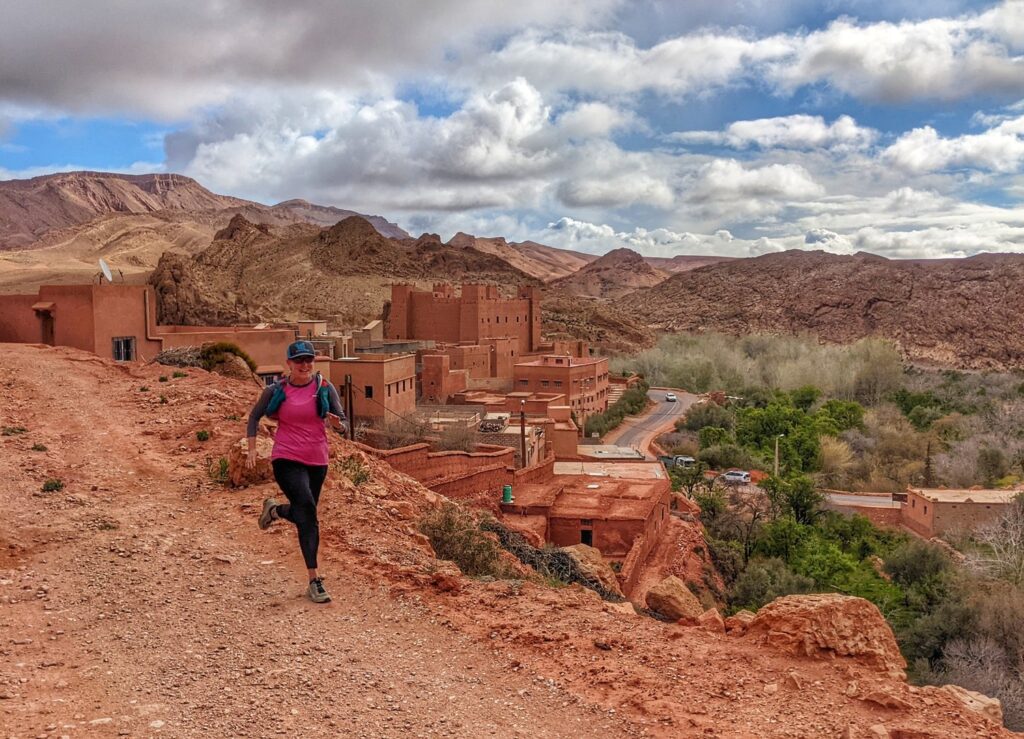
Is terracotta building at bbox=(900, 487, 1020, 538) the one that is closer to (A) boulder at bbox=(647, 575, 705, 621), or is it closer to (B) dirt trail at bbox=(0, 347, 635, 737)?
(A) boulder at bbox=(647, 575, 705, 621)

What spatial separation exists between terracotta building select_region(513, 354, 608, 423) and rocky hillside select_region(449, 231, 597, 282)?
85518mm

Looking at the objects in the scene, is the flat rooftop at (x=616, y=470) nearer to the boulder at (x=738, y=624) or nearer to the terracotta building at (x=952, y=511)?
the terracotta building at (x=952, y=511)

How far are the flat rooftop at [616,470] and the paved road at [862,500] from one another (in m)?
6.00

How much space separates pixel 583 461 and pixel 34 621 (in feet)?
63.6

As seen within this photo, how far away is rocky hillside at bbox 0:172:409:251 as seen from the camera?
372 feet

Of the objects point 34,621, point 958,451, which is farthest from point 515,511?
point 958,451

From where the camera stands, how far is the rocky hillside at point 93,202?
114 metres

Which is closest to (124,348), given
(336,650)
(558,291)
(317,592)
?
(317,592)

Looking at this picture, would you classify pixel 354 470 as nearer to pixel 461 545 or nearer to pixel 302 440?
pixel 461 545

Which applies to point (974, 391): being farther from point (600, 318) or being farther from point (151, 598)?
point (151, 598)

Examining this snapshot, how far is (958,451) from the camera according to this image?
93.3 ft

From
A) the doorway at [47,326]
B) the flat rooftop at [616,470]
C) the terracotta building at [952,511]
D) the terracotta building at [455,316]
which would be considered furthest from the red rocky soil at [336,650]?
the terracotta building at [455,316]

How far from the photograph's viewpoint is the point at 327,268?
65.9 meters

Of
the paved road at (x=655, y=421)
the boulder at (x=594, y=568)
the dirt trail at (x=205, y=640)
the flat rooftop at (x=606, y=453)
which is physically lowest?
Result: the paved road at (x=655, y=421)
